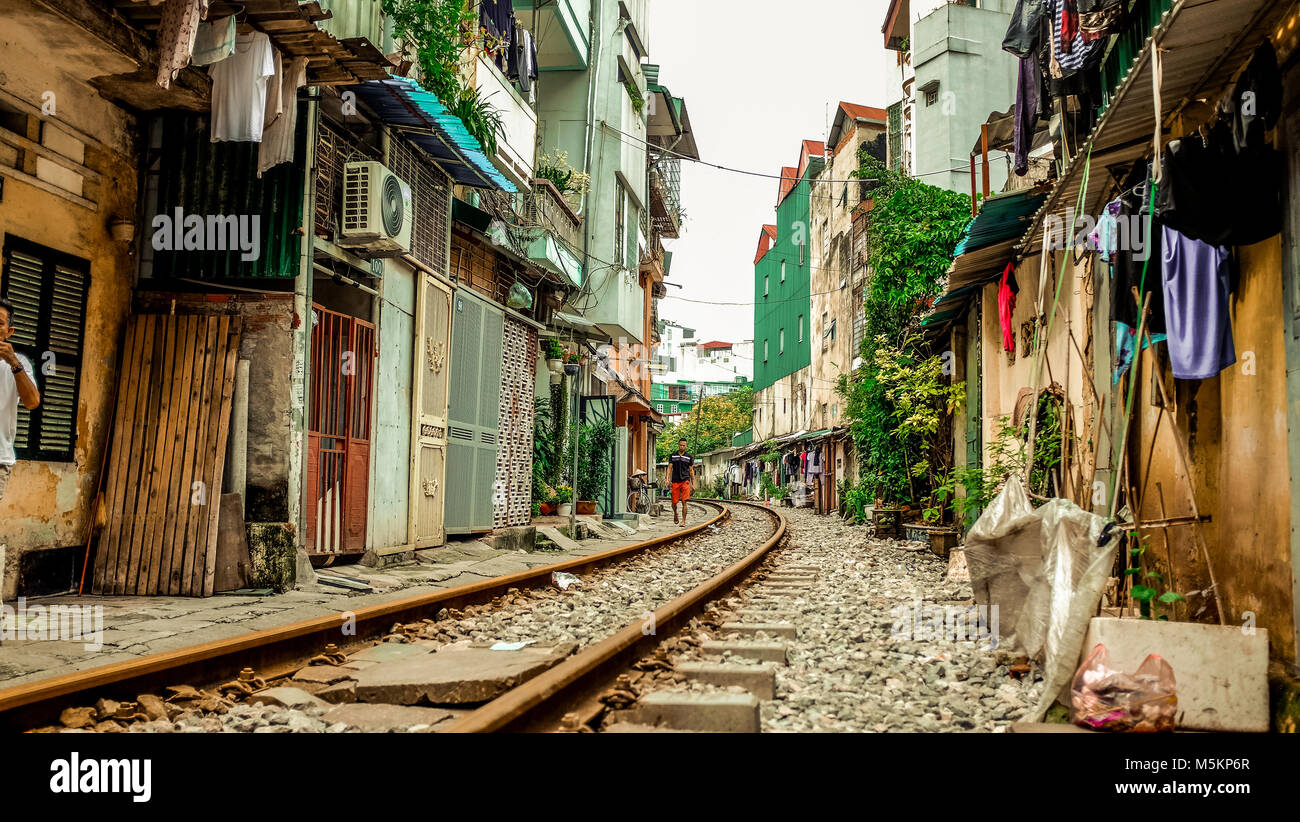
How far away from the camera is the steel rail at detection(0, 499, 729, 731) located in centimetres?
360

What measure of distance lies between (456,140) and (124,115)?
11.4 ft

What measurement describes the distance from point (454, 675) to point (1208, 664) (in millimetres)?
3423

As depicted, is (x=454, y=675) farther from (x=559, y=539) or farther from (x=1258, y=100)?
(x=559, y=539)

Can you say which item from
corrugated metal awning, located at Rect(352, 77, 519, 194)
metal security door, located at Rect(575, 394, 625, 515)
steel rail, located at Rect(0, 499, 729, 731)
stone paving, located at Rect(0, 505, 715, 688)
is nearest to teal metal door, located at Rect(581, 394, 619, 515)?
metal security door, located at Rect(575, 394, 625, 515)

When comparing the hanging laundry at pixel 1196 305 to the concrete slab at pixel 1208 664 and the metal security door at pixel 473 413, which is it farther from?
the metal security door at pixel 473 413

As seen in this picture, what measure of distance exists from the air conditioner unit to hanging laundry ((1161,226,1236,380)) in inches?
274

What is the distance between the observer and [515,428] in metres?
14.6

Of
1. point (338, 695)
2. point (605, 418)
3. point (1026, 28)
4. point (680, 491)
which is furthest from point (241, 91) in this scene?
point (680, 491)

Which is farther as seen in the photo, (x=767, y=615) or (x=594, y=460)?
(x=594, y=460)

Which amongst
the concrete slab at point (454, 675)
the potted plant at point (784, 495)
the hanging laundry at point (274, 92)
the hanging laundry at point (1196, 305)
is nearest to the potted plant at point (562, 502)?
the hanging laundry at point (274, 92)

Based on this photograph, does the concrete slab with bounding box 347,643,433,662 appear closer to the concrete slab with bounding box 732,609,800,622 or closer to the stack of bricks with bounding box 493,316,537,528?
the concrete slab with bounding box 732,609,800,622

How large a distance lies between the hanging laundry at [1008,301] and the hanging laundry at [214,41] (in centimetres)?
855

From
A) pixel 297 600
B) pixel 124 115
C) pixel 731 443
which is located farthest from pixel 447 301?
pixel 731 443
